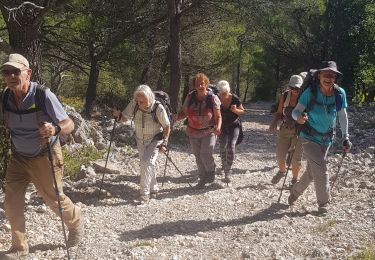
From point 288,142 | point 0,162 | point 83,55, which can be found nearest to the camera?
point 0,162

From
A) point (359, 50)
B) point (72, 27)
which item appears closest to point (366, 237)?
point (72, 27)

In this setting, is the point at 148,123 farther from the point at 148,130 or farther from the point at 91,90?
the point at 91,90

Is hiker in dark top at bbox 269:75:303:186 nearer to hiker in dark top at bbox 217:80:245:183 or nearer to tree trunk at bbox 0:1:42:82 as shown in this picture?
hiker in dark top at bbox 217:80:245:183

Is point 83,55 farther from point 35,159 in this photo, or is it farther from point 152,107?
point 35,159

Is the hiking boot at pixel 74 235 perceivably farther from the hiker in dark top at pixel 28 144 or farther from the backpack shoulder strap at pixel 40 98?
the backpack shoulder strap at pixel 40 98

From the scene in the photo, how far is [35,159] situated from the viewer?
16.9 feet

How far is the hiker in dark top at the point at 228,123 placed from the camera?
8.89 meters

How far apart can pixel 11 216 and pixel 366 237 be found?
13.2ft

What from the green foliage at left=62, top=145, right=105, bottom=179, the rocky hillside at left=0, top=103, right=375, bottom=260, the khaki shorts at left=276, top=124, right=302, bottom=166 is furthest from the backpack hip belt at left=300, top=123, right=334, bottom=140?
the green foliage at left=62, top=145, right=105, bottom=179

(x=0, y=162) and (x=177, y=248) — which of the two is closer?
(x=177, y=248)

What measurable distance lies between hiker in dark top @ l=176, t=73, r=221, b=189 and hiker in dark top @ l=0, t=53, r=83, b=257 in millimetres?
3560

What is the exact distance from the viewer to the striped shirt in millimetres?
7766

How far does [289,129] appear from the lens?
8562mm

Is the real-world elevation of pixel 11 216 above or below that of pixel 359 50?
below
